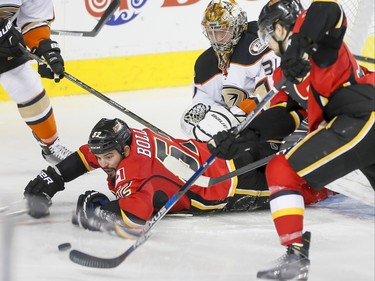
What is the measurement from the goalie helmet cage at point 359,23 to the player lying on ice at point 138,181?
1.26 meters

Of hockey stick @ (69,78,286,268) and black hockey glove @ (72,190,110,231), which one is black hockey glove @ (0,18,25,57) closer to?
black hockey glove @ (72,190,110,231)

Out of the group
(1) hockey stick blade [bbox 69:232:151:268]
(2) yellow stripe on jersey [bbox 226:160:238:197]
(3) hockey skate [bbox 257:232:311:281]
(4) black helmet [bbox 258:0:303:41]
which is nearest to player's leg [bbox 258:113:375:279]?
(3) hockey skate [bbox 257:232:311:281]

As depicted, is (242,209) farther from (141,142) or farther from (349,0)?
(349,0)

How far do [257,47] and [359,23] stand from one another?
2.59 ft

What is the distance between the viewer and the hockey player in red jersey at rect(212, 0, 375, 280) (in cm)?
309

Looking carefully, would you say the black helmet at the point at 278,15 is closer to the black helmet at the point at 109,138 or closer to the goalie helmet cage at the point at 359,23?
the black helmet at the point at 109,138

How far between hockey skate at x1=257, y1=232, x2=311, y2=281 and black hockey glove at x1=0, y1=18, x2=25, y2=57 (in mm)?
1994

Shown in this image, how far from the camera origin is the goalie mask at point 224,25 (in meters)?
4.66

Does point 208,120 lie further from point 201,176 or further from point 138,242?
point 138,242

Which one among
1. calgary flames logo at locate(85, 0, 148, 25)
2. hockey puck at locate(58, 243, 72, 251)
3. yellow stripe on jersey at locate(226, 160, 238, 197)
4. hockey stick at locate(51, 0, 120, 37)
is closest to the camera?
hockey puck at locate(58, 243, 72, 251)

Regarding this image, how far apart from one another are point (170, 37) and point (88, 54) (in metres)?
0.58

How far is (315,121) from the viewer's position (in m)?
3.28

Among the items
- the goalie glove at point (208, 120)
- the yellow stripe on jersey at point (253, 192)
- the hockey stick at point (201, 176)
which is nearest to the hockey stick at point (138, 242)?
the hockey stick at point (201, 176)

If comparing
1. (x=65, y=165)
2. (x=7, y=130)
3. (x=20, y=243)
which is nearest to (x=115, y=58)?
(x=7, y=130)
